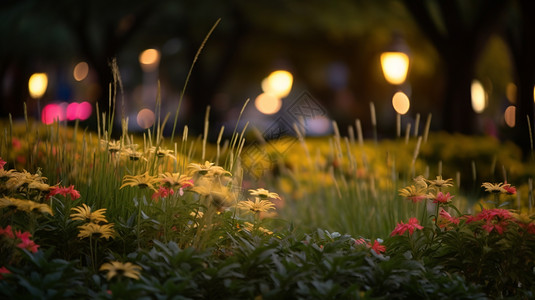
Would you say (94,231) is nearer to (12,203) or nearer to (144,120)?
(12,203)

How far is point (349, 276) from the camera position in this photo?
8.59 feet

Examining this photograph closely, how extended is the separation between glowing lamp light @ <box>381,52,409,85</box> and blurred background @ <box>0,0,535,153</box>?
15 millimetres

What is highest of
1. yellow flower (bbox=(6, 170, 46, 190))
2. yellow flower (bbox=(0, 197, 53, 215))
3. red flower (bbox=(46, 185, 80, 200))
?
yellow flower (bbox=(6, 170, 46, 190))

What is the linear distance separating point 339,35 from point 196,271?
14.2 m

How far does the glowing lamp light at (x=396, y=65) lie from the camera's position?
8539 millimetres

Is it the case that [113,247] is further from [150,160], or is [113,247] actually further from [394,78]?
[394,78]

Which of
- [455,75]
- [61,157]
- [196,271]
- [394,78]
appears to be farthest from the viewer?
[455,75]

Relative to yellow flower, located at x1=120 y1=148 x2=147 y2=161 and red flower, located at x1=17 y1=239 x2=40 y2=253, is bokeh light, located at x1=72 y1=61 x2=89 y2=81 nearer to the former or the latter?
yellow flower, located at x1=120 y1=148 x2=147 y2=161

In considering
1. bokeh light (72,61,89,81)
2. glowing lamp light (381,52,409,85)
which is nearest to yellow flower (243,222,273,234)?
glowing lamp light (381,52,409,85)

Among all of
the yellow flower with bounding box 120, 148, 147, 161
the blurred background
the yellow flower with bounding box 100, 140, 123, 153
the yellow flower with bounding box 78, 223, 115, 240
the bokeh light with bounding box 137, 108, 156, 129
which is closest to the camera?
the yellow flower with bounding box 78, 223, 115, 240

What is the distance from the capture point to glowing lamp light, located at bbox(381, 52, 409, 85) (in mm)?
8539

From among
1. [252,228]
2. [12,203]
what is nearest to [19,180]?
[12,203]

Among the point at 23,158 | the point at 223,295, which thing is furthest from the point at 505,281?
the point at 23,158

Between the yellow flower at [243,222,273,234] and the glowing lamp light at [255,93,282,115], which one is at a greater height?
the yellow flower at [243,222,273,234]
